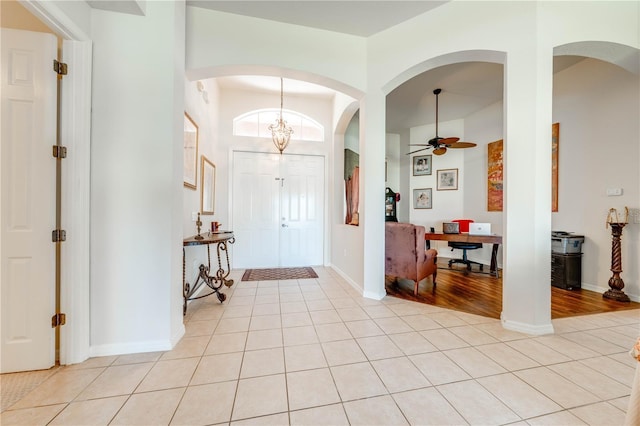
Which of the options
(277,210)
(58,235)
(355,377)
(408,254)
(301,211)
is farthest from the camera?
(301,211)

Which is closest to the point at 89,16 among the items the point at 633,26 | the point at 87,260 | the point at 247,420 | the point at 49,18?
the point at 49,18

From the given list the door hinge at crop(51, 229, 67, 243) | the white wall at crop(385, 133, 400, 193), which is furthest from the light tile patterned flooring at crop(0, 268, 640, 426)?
the white wall at crop(385, 133, 400, 193)

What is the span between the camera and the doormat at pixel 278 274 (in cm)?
414

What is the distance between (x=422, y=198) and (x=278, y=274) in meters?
3.95

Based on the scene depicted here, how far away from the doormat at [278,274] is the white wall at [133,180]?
216 cm

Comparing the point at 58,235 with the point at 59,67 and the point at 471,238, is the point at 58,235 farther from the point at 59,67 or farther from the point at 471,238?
the point at 471,238

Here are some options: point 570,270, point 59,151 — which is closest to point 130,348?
point 59,151

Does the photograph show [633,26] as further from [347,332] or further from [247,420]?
[247,420]

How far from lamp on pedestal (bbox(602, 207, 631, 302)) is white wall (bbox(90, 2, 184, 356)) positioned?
506cm

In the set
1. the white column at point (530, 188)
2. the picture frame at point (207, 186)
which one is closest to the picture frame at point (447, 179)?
the white column at point (530, 188)

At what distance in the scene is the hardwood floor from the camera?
2.79 m

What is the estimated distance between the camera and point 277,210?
4.91 m

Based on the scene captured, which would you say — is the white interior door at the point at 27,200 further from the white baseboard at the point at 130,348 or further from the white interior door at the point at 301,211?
the white interior door at the point at 301,211

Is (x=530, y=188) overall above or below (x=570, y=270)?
above
